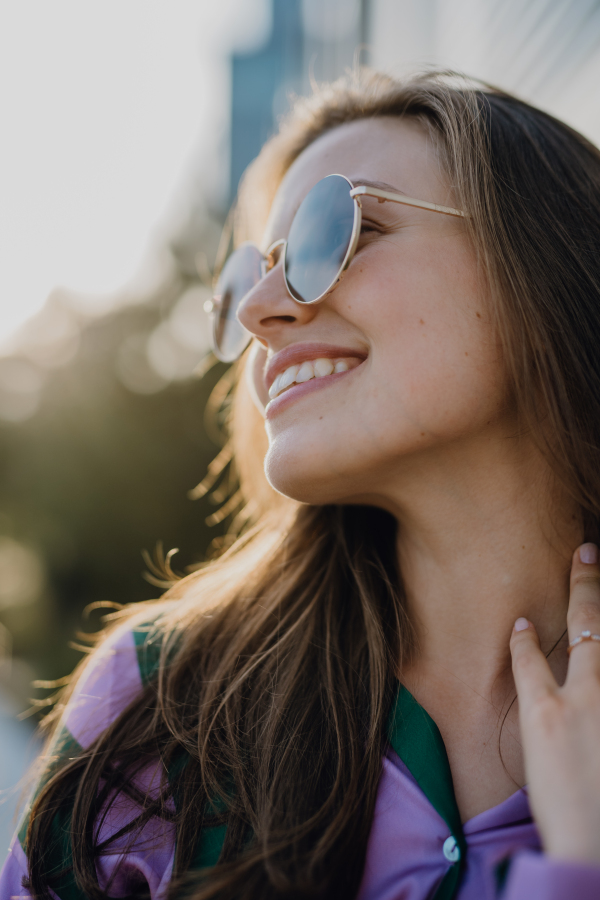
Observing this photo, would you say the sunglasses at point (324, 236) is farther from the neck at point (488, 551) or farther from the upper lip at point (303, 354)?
the neck at point (488, 551)

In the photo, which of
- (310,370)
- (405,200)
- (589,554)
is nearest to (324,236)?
(405,200)

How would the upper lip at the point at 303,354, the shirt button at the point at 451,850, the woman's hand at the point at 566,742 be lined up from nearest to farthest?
the woman's hand at the point at 566,742, the shirt button at the point at 451,850, the upper lip at the point at 303,354

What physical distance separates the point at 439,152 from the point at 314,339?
23.5 inches

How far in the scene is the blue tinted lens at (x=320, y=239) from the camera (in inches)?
61.2

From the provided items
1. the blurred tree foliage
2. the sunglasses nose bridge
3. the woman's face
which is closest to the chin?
the woman's face

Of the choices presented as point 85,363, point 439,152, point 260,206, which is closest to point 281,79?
point 85,363

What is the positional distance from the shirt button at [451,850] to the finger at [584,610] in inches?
16.1

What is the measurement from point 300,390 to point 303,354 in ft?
0.35

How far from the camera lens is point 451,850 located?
50.6 inches

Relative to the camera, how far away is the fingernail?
1601mm

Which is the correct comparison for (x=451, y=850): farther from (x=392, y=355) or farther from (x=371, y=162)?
(x=371, y=162)

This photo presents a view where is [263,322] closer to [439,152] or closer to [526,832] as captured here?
[439,152]

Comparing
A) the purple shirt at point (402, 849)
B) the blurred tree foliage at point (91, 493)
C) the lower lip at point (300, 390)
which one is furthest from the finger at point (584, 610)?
Answer: the blurred tree foliage at point (91, 493)

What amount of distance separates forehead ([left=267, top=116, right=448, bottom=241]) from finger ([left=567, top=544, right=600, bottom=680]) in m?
0.99
